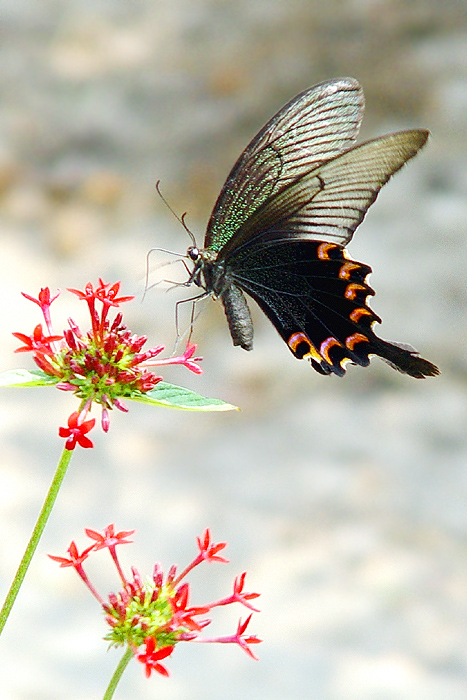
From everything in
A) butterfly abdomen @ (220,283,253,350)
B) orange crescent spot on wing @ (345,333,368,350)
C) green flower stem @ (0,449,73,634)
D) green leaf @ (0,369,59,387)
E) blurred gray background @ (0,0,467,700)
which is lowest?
green flower stem @ (0,449,73,634)

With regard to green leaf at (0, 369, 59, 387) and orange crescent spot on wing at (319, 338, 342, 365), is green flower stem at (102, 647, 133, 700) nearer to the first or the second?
green leaf at (0, 369, 59, 387)

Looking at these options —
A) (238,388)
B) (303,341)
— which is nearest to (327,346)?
(303,341)

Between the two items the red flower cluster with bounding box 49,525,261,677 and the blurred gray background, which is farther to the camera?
the blurred gray background

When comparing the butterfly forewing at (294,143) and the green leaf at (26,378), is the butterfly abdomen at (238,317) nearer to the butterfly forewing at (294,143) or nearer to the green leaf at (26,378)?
the butterfly forewing at (294,143)

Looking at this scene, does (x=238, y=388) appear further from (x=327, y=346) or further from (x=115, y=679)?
(x=115, y=679)

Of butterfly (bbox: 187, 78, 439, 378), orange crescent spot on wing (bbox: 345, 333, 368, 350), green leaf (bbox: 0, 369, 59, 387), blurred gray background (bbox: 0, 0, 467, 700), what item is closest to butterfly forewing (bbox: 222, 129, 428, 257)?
butterfly (bbox: 187, 78, 439, 378)

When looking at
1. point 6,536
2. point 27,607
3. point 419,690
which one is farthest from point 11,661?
point 419,690

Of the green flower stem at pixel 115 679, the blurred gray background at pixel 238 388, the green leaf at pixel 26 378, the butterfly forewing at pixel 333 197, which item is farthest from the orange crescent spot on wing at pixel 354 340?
the blurred gray background at pixel 238 388
